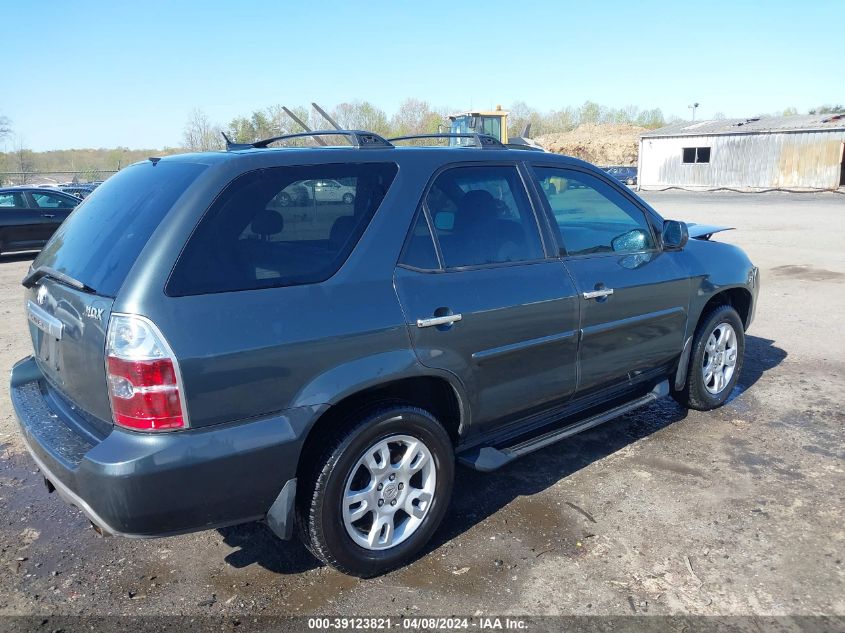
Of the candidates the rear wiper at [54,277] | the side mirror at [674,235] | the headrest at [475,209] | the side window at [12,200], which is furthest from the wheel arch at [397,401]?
the side window at [12,200]

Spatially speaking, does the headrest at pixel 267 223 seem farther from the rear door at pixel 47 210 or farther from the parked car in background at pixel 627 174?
the parked car in background at pixel 627 174

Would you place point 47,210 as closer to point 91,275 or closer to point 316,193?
point 91,275

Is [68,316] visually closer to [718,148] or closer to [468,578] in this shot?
[468,578]

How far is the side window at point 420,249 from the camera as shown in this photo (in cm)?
309

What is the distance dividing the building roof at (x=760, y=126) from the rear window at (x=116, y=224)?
122 feet

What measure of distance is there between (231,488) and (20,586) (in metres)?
1.31

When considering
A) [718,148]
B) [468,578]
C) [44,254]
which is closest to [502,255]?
[468,578]

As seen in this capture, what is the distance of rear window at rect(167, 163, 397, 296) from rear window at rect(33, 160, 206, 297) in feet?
0.73

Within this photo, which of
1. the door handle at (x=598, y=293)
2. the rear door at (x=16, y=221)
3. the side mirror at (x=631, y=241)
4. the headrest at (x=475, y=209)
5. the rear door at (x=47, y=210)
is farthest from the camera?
the rear door at (x=47, y=210)

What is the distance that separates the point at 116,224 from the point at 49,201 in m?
13.7

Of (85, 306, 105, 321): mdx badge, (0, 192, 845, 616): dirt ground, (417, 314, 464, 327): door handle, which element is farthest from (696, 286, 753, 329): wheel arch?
(85, 306, 105, 321): mdx badge

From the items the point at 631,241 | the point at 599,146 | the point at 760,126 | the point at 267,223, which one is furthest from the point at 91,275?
the point at 599,146

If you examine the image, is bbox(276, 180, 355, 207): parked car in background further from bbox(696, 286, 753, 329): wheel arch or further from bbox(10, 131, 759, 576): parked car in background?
bbox(696, 286, 753, 329): wheel arch

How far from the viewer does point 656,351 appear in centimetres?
434
